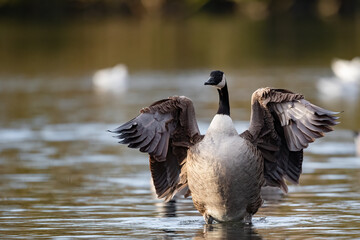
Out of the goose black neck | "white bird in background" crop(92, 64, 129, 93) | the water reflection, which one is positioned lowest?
the water reflection

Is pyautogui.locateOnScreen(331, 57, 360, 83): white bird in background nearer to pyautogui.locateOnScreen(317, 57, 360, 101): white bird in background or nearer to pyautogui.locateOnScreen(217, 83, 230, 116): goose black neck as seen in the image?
pyautogui.locateOnScreen(317, 57, 360, 101): white bird in background

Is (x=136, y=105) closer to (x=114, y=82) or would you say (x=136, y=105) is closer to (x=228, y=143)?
(x=114, y=82)

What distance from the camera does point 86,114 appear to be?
2442 centimetres

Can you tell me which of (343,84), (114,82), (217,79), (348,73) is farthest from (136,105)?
(217,79)

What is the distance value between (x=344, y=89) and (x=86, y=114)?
9.22 meters

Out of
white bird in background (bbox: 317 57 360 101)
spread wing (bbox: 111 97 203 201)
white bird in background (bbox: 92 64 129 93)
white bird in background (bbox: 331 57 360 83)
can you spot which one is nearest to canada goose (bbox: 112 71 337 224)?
spread wing (bbox: 111 97 203 201)

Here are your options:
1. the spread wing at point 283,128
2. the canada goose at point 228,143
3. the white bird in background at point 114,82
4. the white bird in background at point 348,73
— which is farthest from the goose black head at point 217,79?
the white bird in background at point 114,82

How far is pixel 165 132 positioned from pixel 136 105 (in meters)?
15.2

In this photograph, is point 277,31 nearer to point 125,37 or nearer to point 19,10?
→ point 125,37

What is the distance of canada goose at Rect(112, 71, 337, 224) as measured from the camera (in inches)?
408

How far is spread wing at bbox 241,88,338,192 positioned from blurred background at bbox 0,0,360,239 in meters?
0.65

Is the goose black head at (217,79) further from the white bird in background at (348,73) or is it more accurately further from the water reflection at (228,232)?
the white bird in background at (348,73)

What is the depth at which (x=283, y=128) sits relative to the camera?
11023 mm

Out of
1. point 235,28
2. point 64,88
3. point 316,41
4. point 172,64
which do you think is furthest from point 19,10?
point 64,88
